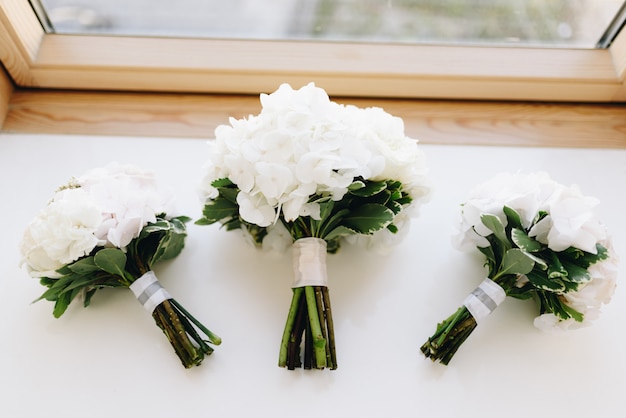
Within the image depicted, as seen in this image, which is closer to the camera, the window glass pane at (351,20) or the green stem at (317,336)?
the green stem at (317,336)

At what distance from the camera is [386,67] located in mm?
1399

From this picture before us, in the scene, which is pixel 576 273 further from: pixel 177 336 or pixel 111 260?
pixel 111 260

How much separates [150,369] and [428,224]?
688mm

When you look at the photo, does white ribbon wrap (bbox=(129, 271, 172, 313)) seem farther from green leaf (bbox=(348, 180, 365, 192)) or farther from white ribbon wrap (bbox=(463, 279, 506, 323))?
white ribbon wrap (bbox=(463, 279, 506, 323))

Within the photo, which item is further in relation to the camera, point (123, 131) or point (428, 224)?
point (123, 131)

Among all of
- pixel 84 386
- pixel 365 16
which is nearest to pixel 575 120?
pixel 365 16

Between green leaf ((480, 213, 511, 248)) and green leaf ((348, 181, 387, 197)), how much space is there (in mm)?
206

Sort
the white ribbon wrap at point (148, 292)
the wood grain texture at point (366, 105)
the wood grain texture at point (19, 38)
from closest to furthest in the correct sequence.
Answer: the white ribbon wrap at point (148, 292), the wood grain texture at point (19, 38), the wood grain texture at point (366, 105)

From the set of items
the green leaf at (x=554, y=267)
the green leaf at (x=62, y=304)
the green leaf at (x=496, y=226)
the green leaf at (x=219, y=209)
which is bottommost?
the green leaf at (x=554, y=267)

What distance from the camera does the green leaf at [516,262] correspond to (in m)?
0.94

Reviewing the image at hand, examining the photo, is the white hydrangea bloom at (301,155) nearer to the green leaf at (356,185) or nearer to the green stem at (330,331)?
the green leaf at (356,185)

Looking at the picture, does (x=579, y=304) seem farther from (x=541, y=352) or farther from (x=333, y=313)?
(x=333, y=313)

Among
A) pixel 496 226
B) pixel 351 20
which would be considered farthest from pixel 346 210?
pixel 351 20

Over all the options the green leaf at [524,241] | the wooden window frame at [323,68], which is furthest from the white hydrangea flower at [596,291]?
the wooden window frame at [323,68]
